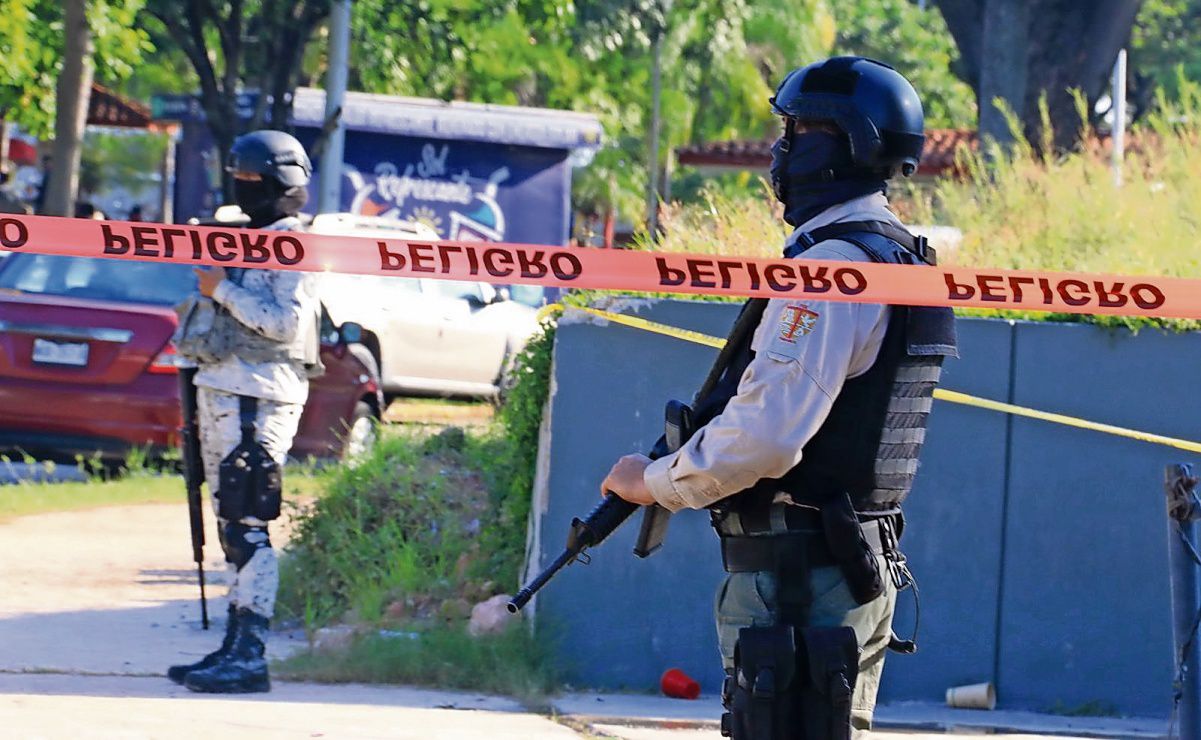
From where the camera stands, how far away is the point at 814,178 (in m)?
3.60

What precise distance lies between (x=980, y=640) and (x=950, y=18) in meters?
11.5

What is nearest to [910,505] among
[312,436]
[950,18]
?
[312,436]

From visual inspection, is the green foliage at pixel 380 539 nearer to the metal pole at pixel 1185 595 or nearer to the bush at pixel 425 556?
the bush at pixel 425 556

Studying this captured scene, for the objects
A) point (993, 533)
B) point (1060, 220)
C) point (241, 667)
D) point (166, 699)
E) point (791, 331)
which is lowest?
point (166, 699)

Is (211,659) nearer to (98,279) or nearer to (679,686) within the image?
(679,686)

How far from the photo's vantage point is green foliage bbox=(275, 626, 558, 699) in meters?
6.39

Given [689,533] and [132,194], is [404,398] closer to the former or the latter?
[689,533]

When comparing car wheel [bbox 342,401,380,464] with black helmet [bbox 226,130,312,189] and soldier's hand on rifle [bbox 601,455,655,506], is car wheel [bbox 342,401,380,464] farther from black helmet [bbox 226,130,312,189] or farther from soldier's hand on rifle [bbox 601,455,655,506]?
soldier's hand on rifle [bbox 601,455,655,506]

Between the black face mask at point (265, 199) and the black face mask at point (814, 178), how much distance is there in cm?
294

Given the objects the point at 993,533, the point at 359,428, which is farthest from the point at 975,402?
the point at 359,428

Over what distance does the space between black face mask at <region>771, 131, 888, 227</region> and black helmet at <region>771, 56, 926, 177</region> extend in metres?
0.03

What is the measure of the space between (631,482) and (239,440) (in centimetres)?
281

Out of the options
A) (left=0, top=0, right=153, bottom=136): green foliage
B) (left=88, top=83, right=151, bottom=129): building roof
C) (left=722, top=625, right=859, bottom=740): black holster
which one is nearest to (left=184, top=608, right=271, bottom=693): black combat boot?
(left=722, top=625, right=859, bottom=740): black holster

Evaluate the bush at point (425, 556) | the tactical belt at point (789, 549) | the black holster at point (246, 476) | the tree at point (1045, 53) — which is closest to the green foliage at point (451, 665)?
the bush at point (425, 556)
